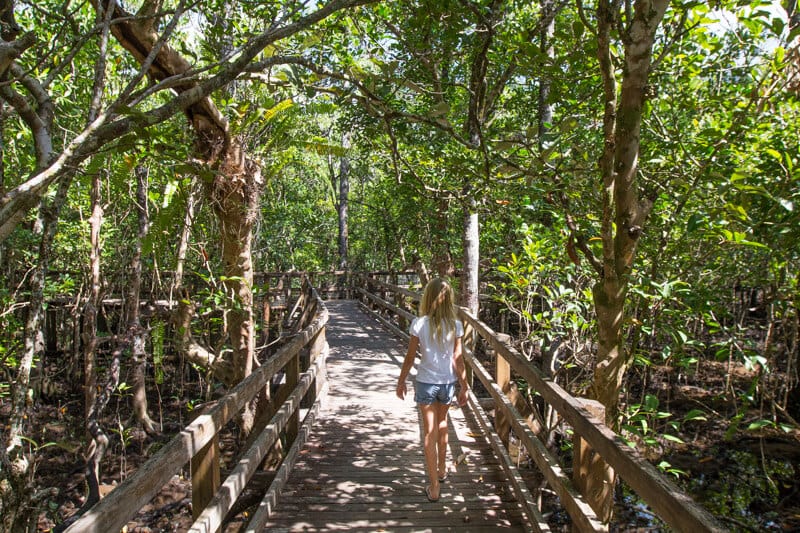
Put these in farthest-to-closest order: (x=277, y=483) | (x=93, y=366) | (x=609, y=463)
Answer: (x=93, y=366), (x=277, y=483), (x=609, y=463)

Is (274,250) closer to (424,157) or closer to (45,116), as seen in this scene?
(424,157)

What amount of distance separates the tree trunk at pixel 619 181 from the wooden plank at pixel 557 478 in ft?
1.49

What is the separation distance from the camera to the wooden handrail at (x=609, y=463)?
1.75 meters

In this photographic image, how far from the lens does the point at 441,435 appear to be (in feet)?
13.3

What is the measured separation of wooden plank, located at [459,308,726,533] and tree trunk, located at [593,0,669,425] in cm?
36

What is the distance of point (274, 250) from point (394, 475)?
16.6 meters

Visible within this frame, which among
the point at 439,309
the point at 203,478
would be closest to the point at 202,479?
the point at 203,478

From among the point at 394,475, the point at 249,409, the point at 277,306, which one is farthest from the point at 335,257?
the point at 394,475

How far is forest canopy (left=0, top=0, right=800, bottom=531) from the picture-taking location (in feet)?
9.73

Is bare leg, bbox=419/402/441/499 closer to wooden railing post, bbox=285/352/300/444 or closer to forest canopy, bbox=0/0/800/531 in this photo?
forest canopy, bbox=0/0/800/531

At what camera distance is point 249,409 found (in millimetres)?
7699

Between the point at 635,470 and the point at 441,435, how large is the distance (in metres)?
2.09

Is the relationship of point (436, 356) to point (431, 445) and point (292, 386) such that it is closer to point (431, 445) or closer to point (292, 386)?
point (431, 445)

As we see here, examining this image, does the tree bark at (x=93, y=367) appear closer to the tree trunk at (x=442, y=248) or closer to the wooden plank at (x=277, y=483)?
the wooden plank at (x=277, y=483)
